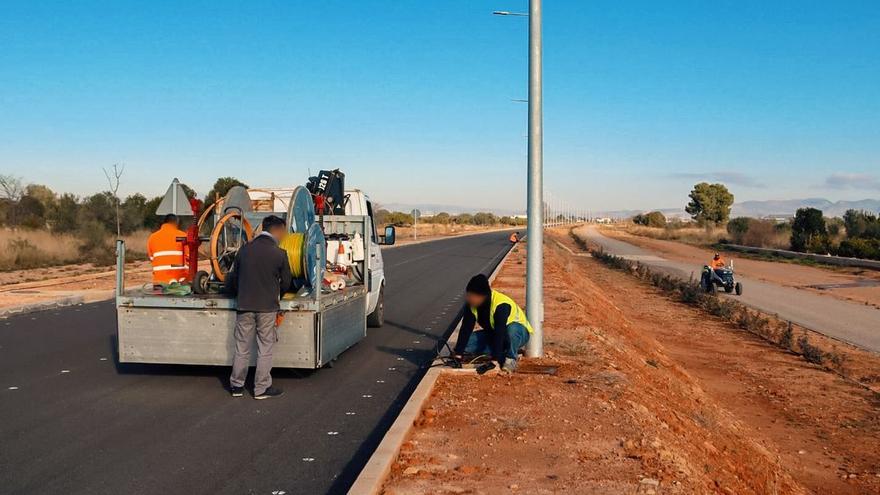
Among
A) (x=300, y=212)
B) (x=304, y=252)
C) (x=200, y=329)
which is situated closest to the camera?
(x=200, y=329)

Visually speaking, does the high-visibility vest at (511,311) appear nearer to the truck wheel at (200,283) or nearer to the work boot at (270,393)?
the work boot at (270,393)

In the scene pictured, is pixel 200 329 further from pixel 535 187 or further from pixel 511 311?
pixel 535 187

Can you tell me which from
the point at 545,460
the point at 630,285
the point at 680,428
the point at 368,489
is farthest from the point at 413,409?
the point at 630,285

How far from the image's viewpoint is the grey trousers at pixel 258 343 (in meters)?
8.54

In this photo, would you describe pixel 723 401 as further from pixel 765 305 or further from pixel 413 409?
pixel 765 305

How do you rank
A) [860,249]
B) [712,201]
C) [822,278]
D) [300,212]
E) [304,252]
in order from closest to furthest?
[304,252] → [300,212] → [822,278] → [860,249] → [712,201]

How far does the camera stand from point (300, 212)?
11.0 m

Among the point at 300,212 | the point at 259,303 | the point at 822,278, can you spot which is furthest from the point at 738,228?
the point at 259,303

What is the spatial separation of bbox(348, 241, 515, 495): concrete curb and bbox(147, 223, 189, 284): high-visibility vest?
3.94 meters

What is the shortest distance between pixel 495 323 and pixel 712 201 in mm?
159067

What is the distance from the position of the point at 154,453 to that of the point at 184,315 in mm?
2687

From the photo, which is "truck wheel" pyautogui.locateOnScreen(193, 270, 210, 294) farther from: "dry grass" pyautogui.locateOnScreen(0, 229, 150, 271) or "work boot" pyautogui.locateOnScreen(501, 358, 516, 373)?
"dry grass" pyautogui.locateOnScreen(0, 229, 150, 271)

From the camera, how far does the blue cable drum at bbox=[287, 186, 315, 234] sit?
10383 millimetres

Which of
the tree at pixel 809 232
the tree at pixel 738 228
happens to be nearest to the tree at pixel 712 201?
the tree at pixel 738 228
